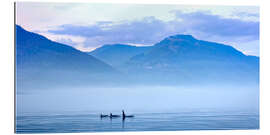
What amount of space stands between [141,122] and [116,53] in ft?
5.19

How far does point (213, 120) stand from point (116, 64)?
8.07ft

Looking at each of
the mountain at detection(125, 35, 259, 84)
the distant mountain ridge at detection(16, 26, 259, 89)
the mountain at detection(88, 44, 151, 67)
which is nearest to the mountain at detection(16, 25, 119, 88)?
the distant mountain ridge at detection(16, 26, 259, 89)

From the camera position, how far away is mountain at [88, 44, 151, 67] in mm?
10914

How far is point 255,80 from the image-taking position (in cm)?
1149

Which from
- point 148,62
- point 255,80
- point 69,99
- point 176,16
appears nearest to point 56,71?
point 69,99

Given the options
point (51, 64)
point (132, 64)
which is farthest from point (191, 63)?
point (51, 64)

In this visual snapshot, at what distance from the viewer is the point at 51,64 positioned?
1067cm

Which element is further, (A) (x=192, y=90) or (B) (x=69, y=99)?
(A) (x=192, y=90)

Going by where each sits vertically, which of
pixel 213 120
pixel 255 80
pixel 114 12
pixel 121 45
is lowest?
pixel 213 120

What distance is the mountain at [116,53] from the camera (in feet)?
35.8

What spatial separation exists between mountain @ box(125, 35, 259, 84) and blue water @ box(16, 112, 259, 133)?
81 cm

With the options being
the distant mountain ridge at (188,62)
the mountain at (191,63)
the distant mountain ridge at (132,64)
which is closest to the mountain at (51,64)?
the distant mountain ridge at (132,64)

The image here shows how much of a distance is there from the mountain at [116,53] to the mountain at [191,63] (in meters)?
0.14

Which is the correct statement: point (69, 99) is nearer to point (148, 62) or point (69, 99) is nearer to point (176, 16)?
point (148, 62)
